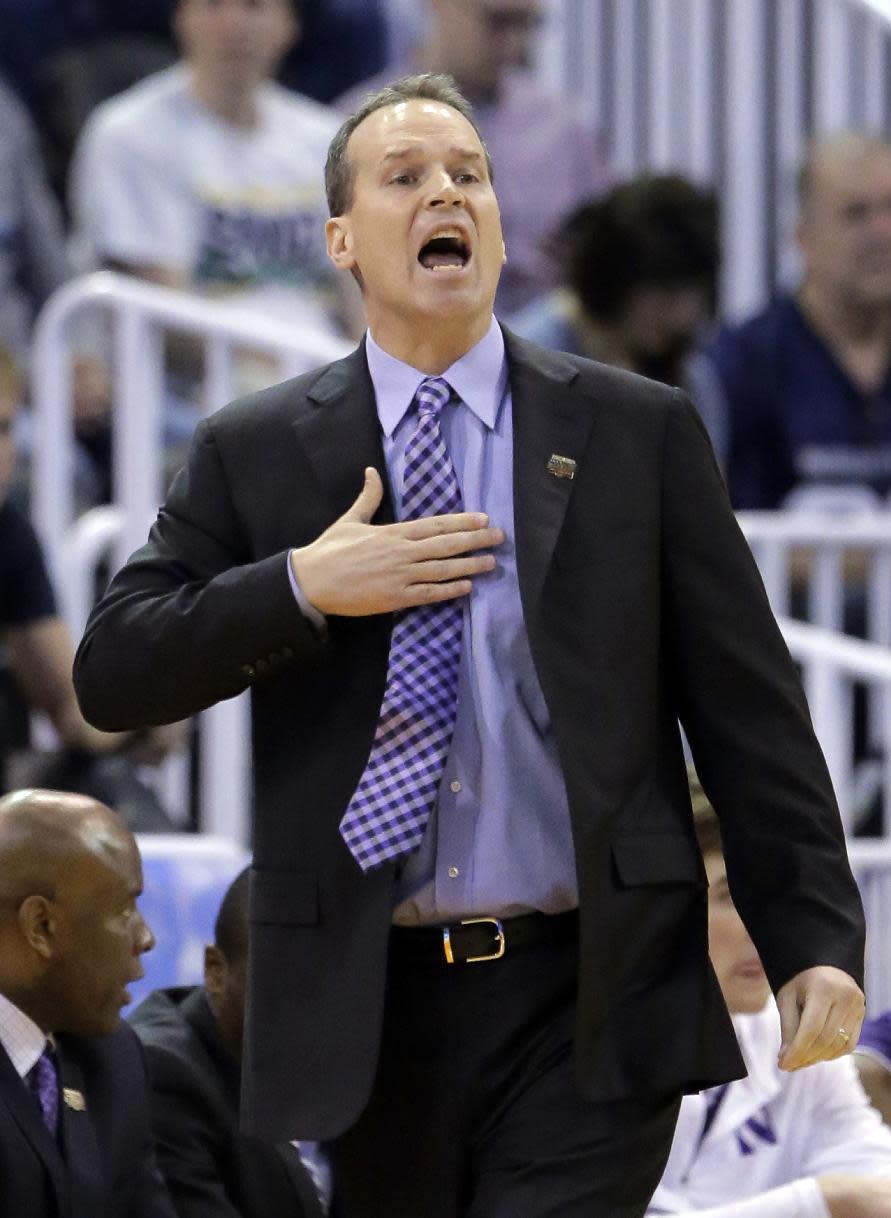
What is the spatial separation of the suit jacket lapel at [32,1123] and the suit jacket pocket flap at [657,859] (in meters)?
1.01

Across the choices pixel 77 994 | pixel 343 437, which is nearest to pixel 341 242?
pixel 343 437

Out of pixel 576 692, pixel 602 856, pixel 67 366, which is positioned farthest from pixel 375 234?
pixel 67 366

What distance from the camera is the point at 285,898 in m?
2.57

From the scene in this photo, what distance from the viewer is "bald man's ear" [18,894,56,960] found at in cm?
327

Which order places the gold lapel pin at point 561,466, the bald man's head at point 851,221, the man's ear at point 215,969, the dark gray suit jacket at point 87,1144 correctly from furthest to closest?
the bald man's head at point 851,221, the man's ear at point 215,969, the dark gray suit jacket at point 87,1144, the gold lapel pin at point 561,466

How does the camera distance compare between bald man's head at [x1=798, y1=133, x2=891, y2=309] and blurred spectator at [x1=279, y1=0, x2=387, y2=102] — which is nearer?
bald man's head at [x1=798, y1=133, x2=891, y2=309]

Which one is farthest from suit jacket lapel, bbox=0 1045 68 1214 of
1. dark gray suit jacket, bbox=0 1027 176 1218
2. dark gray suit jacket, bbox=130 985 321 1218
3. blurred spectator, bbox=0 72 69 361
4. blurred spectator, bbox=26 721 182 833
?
blurred spectator, bbox=0 72 69 361

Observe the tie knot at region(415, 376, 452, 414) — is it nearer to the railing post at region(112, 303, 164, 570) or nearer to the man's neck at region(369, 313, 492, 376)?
the man's neck at region(369, 313, 492, 376)

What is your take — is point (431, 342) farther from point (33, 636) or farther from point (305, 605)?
point (33, 636)

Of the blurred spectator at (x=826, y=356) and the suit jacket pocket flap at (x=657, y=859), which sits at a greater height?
the suit jacket pocket flap at (x=657, y=859)

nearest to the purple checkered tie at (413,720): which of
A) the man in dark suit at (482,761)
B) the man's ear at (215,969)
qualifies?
the man in dark suit at (482,761)

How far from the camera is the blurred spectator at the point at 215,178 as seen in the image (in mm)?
6492

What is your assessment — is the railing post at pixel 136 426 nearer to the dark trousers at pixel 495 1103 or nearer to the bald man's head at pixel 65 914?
the bald man's head at pixel 65 914

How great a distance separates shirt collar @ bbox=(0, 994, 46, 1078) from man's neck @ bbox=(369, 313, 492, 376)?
1097mm
